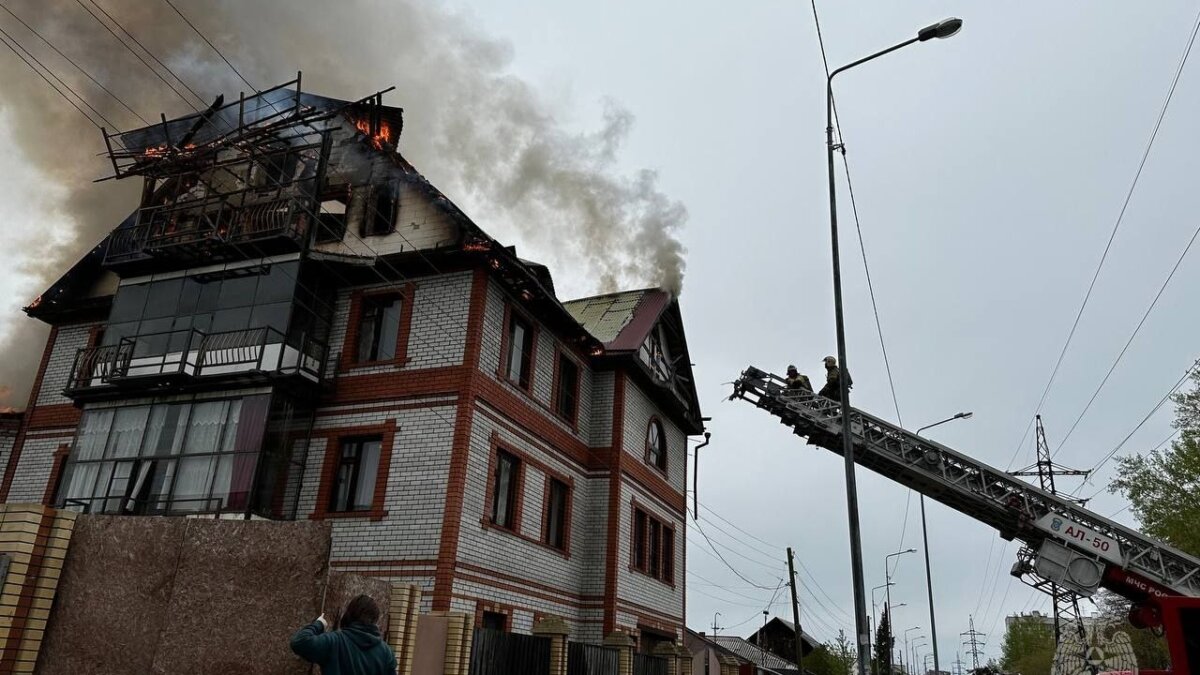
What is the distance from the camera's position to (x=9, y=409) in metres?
20.6

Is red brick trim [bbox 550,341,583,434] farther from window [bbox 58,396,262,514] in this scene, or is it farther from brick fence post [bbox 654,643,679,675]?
window [bbox 58,396,262,514]

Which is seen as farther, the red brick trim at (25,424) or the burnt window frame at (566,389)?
the burnt window frame at (566,389)

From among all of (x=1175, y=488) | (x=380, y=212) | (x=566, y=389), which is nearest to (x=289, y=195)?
(x=380, y=212)

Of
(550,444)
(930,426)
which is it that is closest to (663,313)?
(550,444)

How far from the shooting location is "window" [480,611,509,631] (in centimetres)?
1548

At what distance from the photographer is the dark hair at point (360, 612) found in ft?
17.6

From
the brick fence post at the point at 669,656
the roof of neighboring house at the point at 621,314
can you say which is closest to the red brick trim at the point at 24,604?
the brick fence post at the point at 669,656

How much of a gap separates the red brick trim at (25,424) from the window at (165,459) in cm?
429

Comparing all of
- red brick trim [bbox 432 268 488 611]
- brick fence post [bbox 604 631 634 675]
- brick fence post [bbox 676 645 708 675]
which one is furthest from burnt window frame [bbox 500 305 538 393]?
brick fence post [bbox 676 645 708 675]

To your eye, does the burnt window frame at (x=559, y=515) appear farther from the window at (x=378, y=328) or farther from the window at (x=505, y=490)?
the window at (x=378, y=328)

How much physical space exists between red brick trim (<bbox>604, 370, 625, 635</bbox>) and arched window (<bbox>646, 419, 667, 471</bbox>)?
2.45 metres

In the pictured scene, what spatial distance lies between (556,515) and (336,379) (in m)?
6.12

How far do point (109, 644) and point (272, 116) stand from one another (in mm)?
12589

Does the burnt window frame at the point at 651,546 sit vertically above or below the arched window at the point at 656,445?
below
